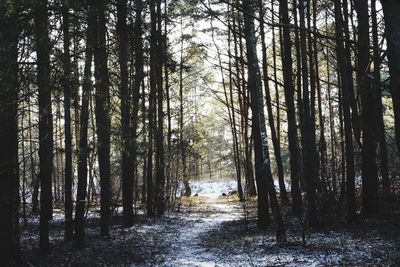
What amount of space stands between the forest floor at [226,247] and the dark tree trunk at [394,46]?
5952 mm

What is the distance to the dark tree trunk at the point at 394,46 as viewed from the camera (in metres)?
2.56

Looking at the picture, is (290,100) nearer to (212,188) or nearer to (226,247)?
(226,247)

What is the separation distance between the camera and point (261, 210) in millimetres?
13484

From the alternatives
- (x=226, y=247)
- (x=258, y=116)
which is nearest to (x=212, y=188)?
(x=258, y=116)

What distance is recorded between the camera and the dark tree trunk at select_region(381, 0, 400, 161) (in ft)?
8.39

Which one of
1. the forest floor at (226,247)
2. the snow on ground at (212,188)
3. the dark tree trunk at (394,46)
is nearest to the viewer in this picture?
the dark tree trunk at (394,46)

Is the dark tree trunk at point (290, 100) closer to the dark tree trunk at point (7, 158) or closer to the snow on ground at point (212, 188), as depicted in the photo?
the dark tree trunk at point (7, 158)

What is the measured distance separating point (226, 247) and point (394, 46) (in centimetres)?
912

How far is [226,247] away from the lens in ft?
36.3

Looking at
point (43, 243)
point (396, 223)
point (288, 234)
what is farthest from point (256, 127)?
point (43, 243)

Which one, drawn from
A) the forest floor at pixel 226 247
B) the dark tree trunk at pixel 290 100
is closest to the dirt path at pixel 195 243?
the forest floor at pixel 226 247

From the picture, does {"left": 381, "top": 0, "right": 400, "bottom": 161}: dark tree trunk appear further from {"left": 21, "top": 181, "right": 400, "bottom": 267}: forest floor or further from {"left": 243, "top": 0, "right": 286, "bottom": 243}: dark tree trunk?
{"left": 243, "top": 0, "right": 286, "bottom": 243}: dark tree trunk

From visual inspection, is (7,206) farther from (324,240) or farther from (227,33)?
(227,33)

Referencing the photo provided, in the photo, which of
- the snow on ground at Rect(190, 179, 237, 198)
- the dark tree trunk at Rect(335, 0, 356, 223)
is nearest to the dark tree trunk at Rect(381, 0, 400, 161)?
the dark tree trunk at Rect(335, 0, 356, 223)
